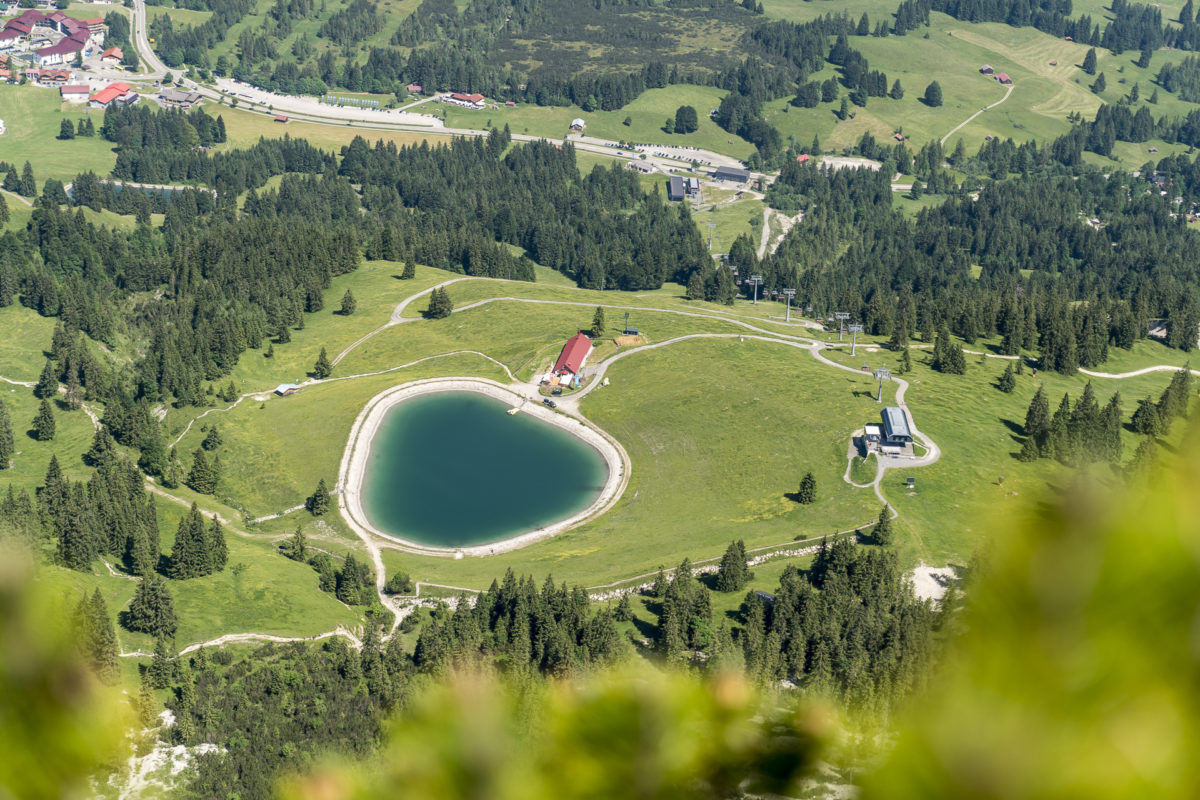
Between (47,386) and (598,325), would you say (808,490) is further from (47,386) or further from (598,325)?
(47,386)

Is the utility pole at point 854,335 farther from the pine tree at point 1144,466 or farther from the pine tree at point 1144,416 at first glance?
the pine tree at point 1144,466

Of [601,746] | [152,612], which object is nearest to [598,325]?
[152,612]

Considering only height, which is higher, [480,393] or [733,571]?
[733,571]

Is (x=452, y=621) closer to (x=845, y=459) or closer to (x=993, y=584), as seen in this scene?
(x=845, y=459)

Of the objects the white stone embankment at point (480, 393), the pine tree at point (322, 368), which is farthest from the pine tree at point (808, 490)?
the pine tree at point (322, 368)

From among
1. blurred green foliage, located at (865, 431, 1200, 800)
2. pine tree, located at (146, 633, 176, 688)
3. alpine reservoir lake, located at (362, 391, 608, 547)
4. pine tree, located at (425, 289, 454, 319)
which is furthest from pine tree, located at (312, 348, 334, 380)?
blurred green foliage, located at (865, 431, 1200, 800)

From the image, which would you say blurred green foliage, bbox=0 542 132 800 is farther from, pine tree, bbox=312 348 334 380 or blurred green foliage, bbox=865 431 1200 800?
pine tree, bbox=312 348 334 380

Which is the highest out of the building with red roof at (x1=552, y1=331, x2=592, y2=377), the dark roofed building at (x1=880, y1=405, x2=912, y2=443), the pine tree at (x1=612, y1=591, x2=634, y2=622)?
the dark roofed building at (x1=880, y1=405, x2=912, y2=443)
